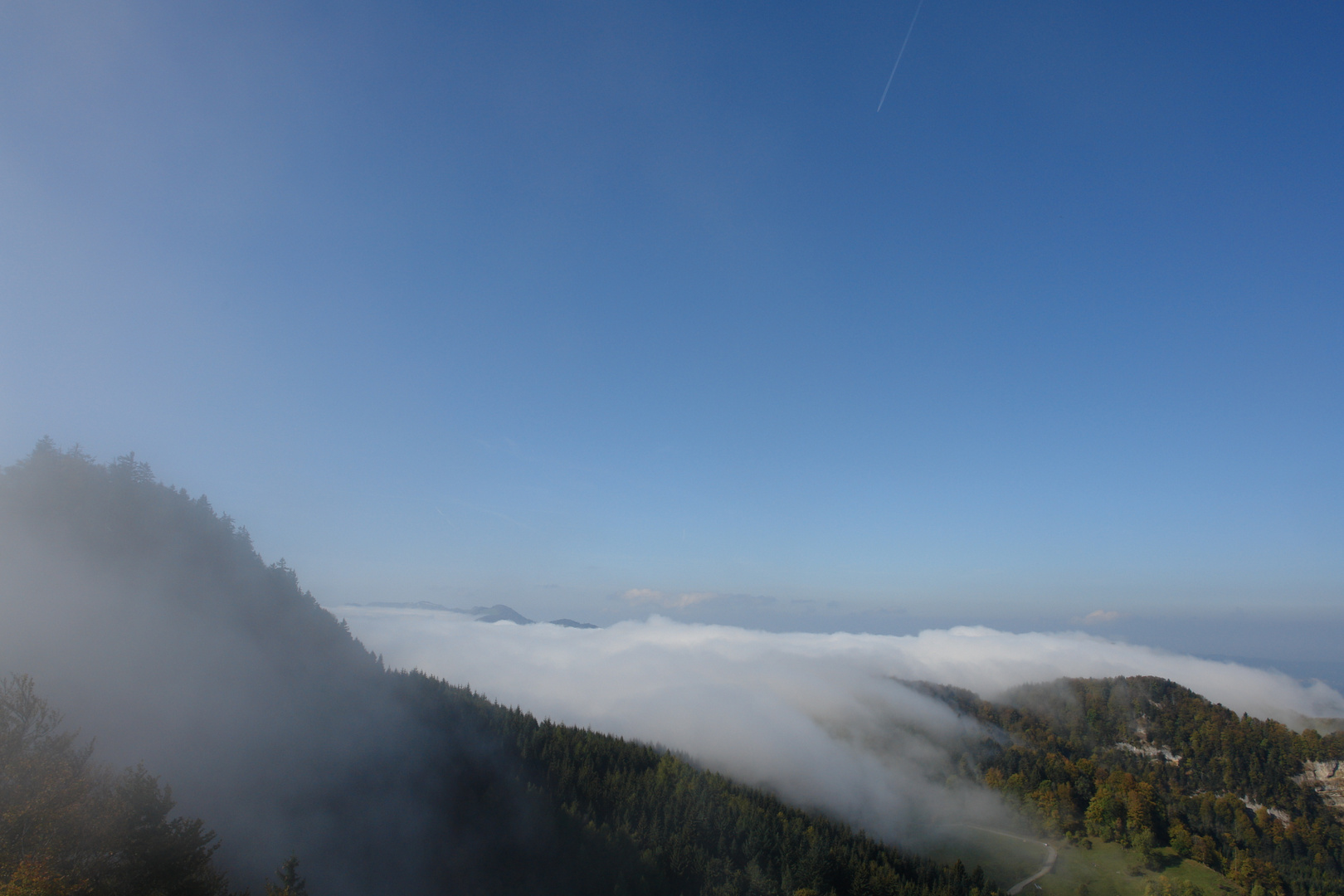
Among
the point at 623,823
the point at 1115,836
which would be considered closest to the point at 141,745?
the point at 623,823

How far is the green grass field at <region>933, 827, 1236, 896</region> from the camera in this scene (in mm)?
153375

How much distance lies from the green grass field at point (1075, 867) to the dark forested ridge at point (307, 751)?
113 ft

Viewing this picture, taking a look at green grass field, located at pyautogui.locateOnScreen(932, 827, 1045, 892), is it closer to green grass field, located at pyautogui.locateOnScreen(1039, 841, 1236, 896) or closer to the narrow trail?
the narrow trail

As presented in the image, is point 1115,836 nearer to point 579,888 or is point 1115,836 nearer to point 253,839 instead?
point 579,888

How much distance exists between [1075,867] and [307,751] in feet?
720

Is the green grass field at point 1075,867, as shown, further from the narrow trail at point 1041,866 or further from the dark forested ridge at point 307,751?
the dark forested ridge at point 307,751

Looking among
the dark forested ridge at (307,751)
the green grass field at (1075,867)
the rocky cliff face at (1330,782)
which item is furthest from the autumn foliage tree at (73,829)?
the rocky cliff face at (1330,782)

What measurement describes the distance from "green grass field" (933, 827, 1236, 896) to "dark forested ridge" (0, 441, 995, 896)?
3455cm

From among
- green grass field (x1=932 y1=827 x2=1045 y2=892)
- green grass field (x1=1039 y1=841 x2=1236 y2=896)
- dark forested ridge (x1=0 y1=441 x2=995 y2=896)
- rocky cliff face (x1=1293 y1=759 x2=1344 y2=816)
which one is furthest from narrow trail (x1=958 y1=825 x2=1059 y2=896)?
rocky cliff face (x1=1293 y1=759 x2=1344 y2=816)

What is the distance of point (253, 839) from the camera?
294 ft

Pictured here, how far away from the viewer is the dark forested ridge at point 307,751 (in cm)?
9281

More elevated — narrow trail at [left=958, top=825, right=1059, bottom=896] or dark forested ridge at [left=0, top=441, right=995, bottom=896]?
dark forested ridge at [left=0, top=441, right=995, bottom=896]

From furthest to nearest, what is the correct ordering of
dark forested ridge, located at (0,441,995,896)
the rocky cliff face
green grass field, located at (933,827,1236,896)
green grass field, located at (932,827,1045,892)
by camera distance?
the rocky cliff face
green grass field, located at (932,827,1045,892)
green grass field, located at (933,827,1236,896)
dark forested ridge, located at (0,441,995,896)

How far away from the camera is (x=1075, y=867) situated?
166 m
